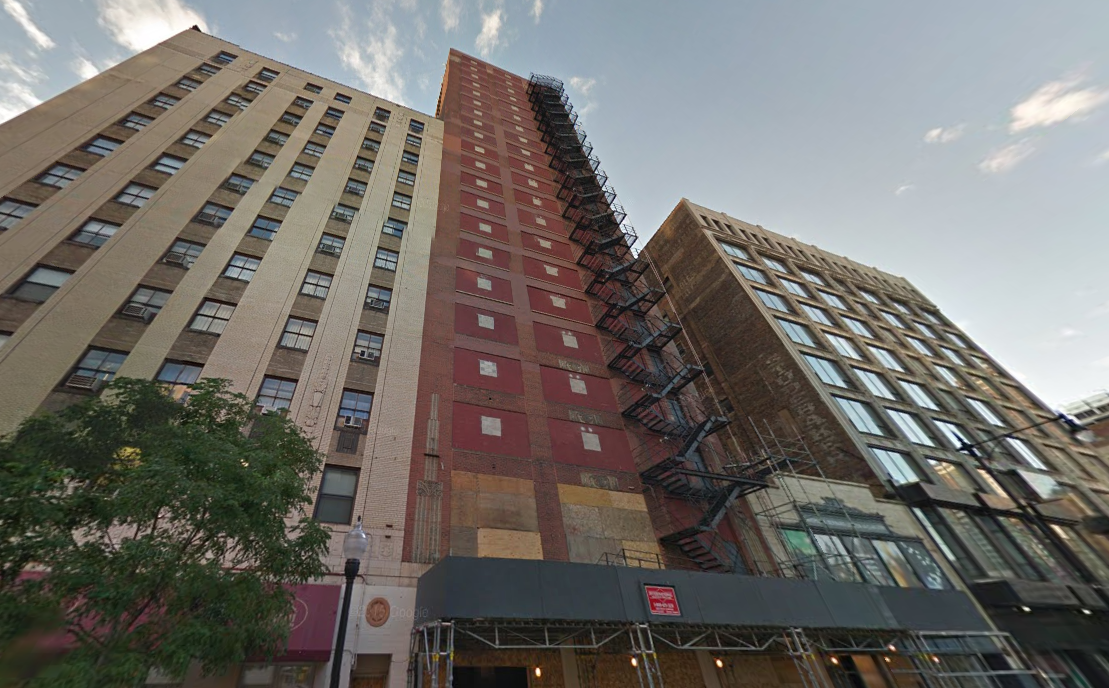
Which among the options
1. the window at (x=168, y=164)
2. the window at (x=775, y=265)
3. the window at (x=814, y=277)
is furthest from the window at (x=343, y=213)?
the window at (x=814, y=277)

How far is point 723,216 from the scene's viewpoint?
48.9 m

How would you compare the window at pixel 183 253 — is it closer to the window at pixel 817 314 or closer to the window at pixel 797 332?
the window at pixel 797 332

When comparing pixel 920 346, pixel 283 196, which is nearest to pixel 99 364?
pixel 283 196

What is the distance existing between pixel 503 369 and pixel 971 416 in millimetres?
38285

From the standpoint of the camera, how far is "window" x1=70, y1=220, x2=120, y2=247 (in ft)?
63.8

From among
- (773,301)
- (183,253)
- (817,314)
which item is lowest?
(183,253)

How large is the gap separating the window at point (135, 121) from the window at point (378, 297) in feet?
55.4

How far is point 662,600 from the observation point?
44.1ft

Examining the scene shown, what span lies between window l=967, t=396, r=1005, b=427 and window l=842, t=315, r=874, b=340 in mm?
9114

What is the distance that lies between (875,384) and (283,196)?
41.8m

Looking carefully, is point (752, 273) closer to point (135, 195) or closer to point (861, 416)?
point (861, 416)

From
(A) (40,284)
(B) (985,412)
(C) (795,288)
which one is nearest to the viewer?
(A) (40,284)

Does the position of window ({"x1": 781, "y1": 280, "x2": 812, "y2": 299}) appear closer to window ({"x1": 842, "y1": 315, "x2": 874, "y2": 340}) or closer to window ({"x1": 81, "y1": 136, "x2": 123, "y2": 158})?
window ({"x1": 842, "y1": 315, "x2": 874, "y2": 340})

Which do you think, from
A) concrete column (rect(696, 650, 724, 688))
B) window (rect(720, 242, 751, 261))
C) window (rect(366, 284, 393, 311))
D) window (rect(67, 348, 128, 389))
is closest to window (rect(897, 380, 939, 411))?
window (rect(720, 242, 751, 261))
